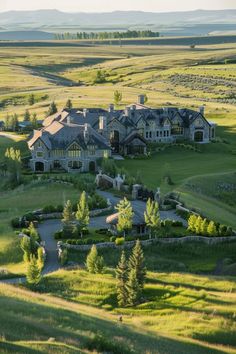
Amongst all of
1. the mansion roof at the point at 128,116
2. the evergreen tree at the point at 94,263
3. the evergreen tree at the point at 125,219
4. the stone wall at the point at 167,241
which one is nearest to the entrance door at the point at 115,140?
the mansion roof at the point at 128,116

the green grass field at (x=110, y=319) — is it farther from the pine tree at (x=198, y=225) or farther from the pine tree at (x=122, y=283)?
the pine tree at (x=198, y=225)

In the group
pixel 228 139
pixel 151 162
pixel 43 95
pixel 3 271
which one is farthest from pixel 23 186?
pixel 43 95

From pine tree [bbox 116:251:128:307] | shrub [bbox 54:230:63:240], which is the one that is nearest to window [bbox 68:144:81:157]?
shrub [bbox 54:230:63:240]

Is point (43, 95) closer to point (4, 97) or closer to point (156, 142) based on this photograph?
point (4, 97)

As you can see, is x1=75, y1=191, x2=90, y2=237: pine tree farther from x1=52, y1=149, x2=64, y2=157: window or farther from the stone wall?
x1=52, y1=149, x2=64, y2=157: window

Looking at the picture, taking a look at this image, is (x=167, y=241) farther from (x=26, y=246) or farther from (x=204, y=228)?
(x=26, y=246)

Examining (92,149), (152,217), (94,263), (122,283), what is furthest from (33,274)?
(92,149)
